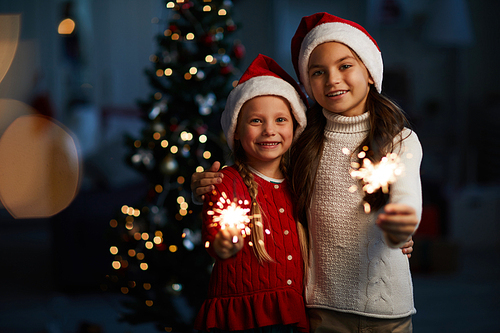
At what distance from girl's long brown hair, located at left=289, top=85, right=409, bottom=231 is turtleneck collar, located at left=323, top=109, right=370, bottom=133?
2cm

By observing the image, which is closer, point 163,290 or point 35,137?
point 163,290

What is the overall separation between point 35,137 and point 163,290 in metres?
2.71

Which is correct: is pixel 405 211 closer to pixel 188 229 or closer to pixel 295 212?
pixel 295 212

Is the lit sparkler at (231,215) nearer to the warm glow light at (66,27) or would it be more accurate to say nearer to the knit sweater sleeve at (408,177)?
the knit sweater sleeve at (408,177)

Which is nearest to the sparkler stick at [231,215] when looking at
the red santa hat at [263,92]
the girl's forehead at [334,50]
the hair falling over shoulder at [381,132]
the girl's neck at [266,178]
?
the girl's neck at [266,178]

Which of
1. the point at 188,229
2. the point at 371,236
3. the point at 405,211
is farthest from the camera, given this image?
the point at 188,229

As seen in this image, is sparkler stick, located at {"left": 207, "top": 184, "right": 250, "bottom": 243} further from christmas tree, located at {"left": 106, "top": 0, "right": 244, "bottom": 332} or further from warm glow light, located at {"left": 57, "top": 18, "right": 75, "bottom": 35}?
warm glow light, located at {"left": 57, "top": 18, "right": 75, "bottom": 35}

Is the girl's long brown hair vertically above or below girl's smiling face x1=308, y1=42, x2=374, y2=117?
below

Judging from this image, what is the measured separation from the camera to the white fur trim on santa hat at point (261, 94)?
1095 millimetres

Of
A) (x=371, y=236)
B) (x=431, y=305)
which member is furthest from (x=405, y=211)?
(x=431, y=305)

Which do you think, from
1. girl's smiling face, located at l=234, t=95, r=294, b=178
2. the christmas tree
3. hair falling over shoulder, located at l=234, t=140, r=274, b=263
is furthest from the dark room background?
girl's smiling face, located at l=234, t=95, r=294, b=178

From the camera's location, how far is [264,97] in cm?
110

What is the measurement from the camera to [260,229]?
41.5 inches

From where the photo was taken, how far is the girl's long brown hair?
103 cm
